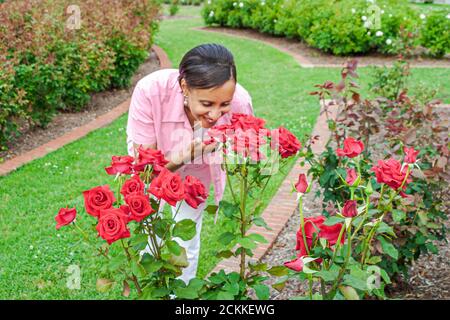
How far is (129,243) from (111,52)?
6.08m

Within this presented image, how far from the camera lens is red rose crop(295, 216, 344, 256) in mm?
1943

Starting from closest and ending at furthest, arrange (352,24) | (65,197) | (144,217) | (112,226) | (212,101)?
(112,226) → (144,217) → (212,101) → (65,197) → (352,24)

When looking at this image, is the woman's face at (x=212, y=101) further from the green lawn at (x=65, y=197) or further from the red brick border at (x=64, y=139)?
the red brick border at (x=64, y=139)

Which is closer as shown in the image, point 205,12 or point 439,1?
point 205,12

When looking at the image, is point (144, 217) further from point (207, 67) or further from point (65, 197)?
point (65, 197)

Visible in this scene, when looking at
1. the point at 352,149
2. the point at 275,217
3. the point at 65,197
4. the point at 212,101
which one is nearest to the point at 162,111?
the point at 212,101

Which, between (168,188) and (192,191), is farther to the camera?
(192,191)

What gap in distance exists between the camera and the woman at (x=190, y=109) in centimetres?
237

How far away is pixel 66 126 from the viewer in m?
7.14

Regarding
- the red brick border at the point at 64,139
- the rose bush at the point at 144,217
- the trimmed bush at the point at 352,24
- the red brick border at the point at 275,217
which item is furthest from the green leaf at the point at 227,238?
the trimmed bush at the point at 352,24

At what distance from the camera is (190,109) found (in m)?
2.55

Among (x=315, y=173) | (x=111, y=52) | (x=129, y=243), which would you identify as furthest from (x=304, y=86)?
(x=129, y=243)

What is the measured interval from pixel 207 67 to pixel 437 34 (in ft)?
31.9
